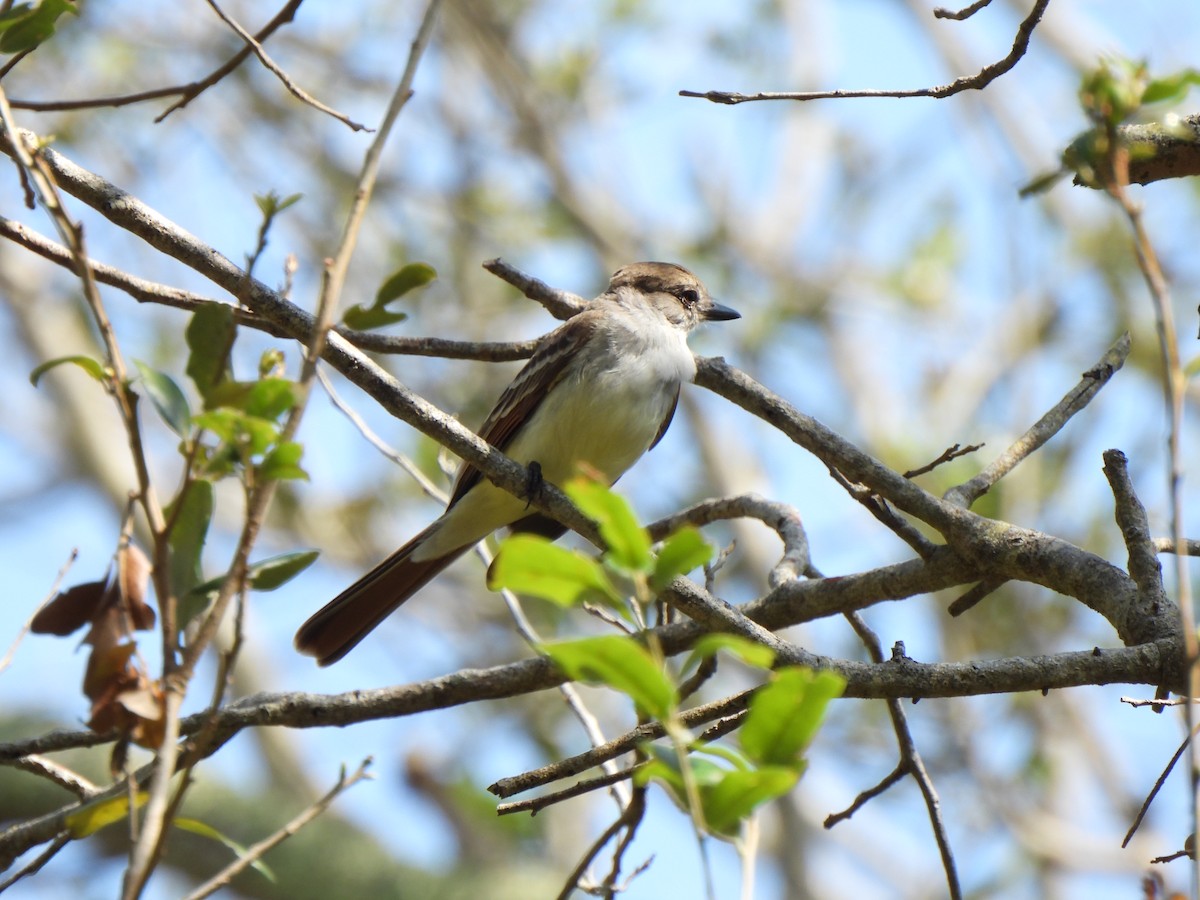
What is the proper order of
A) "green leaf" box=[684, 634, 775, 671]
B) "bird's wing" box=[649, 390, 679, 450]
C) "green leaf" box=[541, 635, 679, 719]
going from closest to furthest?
"green leaf" box=[684, 634, 775, 671]
"green leaf" box=[541, 635, 679, 719]
"bird's wing" box=[649, 390, 679, 450]

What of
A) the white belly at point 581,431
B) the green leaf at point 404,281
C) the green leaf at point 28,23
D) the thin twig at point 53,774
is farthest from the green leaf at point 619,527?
the white belly at point 581,431

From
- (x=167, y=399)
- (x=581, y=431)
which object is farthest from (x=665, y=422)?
(x=167, y=399)

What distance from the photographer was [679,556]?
1.43 metres

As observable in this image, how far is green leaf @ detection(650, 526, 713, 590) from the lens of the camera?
1417 mm

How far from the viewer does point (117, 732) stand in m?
1.90

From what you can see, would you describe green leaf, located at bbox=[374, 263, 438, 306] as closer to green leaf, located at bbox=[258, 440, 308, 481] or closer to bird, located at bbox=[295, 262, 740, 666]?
green leaf, located at bbox=[258, 440, 308, 481]

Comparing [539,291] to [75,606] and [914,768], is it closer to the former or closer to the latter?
[914,768]

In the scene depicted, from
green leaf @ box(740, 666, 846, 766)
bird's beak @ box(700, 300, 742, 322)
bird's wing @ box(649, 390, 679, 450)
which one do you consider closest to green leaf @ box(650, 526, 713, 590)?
green leaf @ box(740, 666, 846, 766)

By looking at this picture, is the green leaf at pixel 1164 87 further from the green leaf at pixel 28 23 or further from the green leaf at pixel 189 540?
the green leaf at pixel 28 23

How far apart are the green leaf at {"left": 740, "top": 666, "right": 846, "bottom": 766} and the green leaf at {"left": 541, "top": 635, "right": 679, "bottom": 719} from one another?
103 mm

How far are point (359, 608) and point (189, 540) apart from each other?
2.56 meters

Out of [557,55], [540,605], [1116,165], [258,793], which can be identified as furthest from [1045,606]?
[1116,165]

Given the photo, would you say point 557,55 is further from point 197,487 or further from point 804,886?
point 197,487

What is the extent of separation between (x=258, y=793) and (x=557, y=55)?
6076mm
